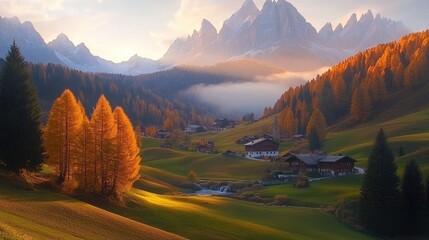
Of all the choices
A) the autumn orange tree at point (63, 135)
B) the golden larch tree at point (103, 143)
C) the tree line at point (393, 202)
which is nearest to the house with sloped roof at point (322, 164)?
the tree line at point (393, 202)

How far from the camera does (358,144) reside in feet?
420

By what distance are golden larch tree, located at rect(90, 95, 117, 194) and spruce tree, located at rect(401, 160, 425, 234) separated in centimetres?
3897

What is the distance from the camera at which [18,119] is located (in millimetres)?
46281

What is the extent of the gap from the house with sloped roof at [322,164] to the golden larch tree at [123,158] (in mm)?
60770

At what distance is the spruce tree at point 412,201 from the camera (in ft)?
203

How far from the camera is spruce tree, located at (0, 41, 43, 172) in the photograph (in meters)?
45.8

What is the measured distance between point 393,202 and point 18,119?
156ft

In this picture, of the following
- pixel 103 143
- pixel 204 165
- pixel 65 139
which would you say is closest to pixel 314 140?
pixel 204 165

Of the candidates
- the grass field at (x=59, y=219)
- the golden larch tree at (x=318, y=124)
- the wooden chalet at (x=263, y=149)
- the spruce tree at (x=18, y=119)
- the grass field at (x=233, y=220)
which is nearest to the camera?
the grass field at (x=59, y=219)

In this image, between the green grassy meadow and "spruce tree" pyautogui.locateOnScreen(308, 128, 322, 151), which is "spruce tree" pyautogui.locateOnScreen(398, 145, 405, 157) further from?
"spruce tree" pyautogui.locateOnScreen(308, 128, 322, 151)

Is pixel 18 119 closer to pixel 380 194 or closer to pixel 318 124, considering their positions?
pixel 380 194

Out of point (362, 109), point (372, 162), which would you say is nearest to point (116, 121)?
point (372, 162)

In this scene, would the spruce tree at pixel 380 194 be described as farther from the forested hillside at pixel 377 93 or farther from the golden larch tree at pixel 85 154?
the forested hillside at pixel 377 93

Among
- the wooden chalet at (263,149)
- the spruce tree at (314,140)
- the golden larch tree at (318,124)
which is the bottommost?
the wooden chalet at (263,149)
